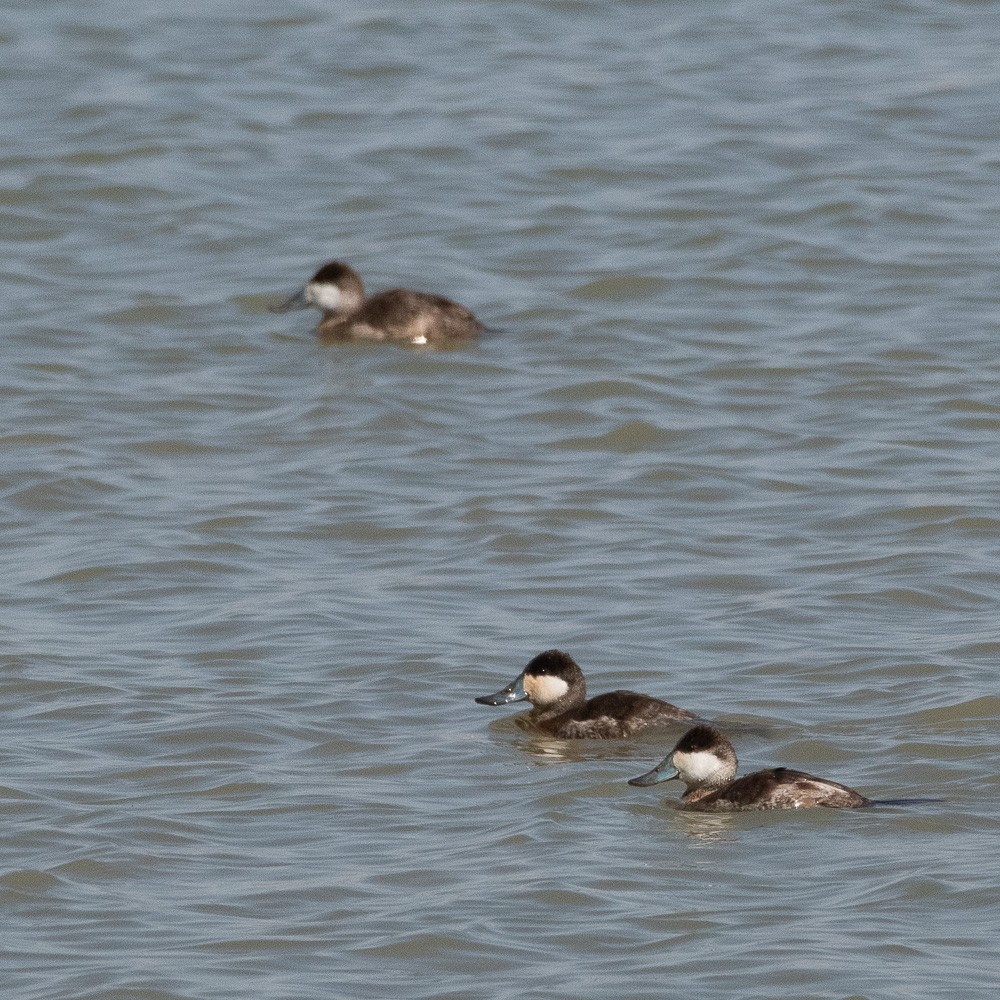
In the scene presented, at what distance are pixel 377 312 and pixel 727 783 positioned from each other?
7.55 meters

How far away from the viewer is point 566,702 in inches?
357

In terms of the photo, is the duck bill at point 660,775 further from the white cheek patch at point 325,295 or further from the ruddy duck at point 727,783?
the white cheek patch at point 325,295

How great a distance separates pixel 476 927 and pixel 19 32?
18.7 m

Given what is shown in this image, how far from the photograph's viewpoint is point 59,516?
1172 cm

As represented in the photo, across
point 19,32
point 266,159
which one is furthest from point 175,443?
point 19,32

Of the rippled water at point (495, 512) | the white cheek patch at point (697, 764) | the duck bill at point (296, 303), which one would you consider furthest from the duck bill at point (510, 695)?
the duck bill at point (296, 303)

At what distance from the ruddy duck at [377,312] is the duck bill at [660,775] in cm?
688

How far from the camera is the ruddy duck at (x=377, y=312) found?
14.8 meters

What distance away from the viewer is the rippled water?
7.05 meters

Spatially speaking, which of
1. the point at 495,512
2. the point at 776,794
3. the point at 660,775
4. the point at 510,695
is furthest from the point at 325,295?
the point at 776,794

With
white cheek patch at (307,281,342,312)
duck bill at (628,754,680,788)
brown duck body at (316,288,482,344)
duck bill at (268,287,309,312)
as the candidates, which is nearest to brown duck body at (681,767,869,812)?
duck bill at (628,754,680,788)

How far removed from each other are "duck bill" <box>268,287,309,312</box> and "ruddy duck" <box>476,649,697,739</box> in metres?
6.63

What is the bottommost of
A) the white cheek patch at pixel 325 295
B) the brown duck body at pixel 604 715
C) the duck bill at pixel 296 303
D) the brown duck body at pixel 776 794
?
the brown duck body at pixel 604 715

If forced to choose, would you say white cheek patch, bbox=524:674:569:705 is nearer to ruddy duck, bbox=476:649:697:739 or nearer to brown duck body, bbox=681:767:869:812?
ruddy duck, bbox=476:649:697:739
